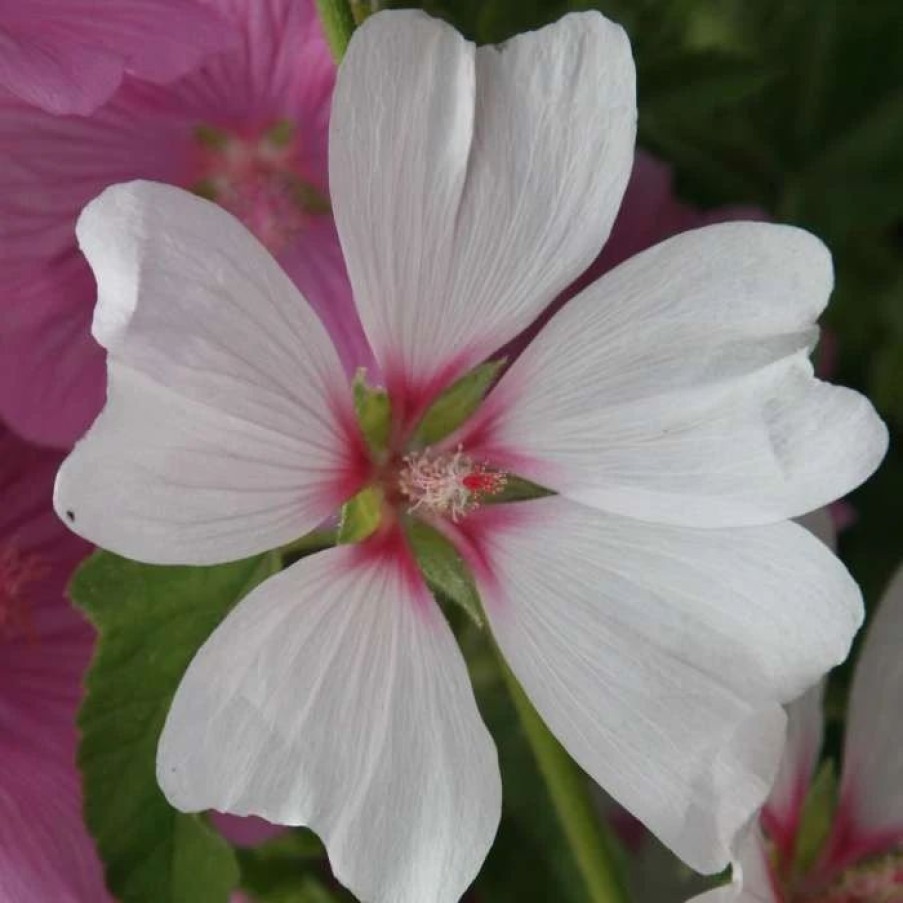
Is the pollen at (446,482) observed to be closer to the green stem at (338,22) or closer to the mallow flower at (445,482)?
the mallow flower at (445,482)

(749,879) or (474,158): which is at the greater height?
(474,158)

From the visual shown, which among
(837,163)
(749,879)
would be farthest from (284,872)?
(837,163)

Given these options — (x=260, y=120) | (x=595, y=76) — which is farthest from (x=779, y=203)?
(x=595, y=76)

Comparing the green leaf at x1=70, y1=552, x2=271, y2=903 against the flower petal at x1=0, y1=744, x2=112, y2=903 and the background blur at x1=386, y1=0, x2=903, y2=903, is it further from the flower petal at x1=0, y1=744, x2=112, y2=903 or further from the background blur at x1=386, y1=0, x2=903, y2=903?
the background blur at x1=386, y1=0, x2=903, y2=903

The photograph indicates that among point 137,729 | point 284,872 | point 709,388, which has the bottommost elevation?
point 284,872

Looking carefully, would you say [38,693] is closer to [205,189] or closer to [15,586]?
[15,586]

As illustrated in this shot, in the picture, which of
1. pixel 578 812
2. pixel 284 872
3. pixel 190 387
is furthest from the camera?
pixel 284 872

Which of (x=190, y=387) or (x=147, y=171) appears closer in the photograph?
(x=190, y=387)
